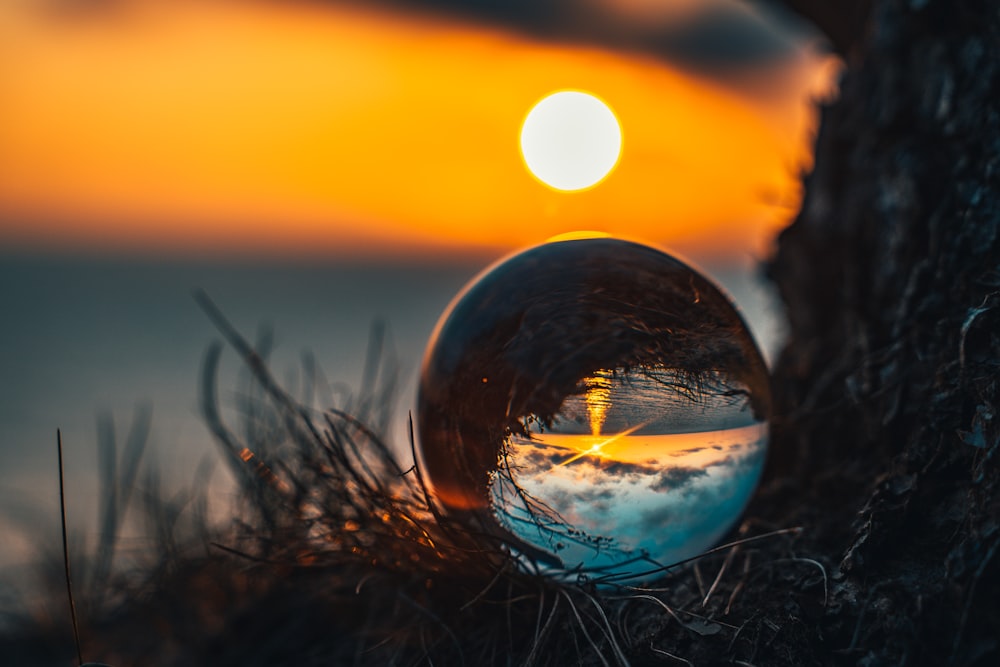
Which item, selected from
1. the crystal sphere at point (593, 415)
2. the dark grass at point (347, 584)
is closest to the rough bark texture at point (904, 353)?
the dark grass at point (347, 584)

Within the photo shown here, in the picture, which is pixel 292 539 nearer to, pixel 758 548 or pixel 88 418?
pixel 758 548

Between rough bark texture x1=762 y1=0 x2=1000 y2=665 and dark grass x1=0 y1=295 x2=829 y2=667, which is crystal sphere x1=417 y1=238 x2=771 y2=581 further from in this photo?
rough bark texture x1=762 y1=0 x2=1000 y2=665

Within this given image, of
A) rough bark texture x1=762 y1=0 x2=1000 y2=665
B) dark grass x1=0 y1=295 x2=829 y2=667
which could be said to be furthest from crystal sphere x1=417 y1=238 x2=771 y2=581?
rough bark texture x1=762 y1=0 x2=1000 y2=665

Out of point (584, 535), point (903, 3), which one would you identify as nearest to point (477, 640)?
point (584, 535)

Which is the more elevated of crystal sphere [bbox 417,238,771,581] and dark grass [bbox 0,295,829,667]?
crystal sphere [bbox 417,238,771,581]

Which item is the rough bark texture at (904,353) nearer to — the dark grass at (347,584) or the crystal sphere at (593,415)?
the dark grass at (347,584)

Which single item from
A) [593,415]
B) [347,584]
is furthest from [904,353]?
[347,584]

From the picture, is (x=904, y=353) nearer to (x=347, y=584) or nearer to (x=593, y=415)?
(x=593, y=415)
